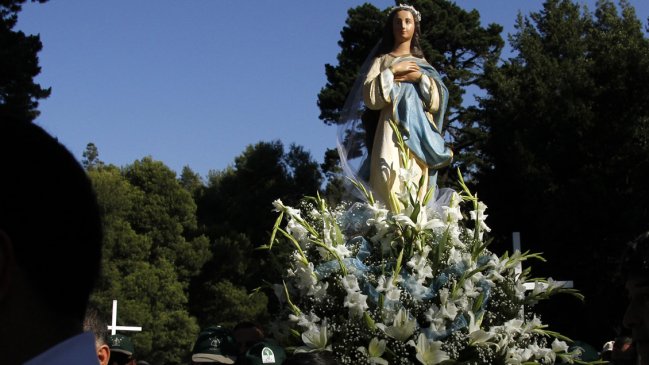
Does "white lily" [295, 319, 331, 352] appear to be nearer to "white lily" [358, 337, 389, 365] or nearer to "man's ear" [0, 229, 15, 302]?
"white lily" [358, 337, 389, 365]

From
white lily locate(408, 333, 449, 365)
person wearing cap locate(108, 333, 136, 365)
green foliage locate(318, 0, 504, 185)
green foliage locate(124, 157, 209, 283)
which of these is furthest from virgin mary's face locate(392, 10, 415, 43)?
green foliage locate(124, 157, 209, 283)

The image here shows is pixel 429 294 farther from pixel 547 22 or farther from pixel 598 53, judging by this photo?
pixel 547 22

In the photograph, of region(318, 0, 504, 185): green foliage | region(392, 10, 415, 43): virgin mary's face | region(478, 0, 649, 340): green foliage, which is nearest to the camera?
region(392, 10, 415, 43): virgin mary's face

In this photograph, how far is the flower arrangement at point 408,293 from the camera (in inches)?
197

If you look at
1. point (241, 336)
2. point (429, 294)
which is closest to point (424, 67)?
point (241, 336)

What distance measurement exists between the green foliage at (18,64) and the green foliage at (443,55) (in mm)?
17303

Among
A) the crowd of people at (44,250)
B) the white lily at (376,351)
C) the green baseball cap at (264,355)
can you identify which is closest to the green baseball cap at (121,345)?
the green baseball cap at (264,355)

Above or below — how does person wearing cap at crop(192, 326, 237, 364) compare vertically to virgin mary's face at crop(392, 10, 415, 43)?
below

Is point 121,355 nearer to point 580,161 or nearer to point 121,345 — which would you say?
point 121,345

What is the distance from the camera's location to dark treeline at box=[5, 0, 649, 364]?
24.5 m

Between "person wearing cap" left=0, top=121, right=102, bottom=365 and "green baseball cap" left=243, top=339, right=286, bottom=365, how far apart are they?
3427 mm

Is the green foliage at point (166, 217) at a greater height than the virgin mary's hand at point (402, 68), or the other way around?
the green foliage at point (166, 217)

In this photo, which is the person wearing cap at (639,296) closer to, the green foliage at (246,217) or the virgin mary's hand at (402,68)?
the virgin mary's hand at (402,68)

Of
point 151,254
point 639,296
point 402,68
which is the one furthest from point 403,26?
point 151,254
